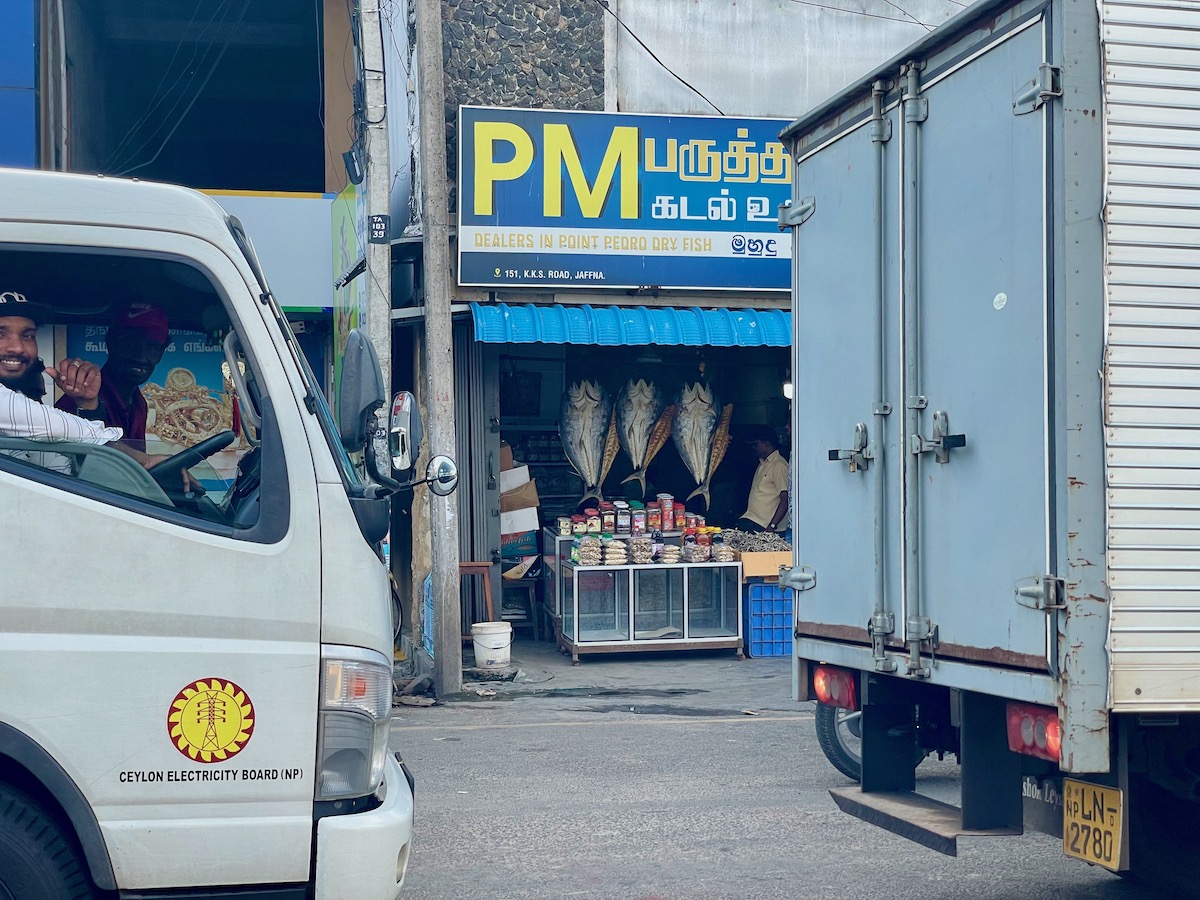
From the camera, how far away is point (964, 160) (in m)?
4.34

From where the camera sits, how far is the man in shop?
1302 centimetres

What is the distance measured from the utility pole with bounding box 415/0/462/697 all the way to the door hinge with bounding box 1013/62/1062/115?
21.7 ft

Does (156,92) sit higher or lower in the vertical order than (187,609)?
higher

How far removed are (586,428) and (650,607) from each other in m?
1.95

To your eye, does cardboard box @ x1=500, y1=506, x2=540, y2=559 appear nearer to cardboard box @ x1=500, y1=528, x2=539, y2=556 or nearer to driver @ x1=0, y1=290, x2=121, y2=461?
cardboard box @ x1=500, y1=528, x2=539, y2=556

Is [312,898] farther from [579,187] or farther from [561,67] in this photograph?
[561,67]

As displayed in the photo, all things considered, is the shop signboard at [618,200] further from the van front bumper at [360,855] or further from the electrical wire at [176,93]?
the van front bumper at [360,855]

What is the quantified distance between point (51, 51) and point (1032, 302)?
39.1ft

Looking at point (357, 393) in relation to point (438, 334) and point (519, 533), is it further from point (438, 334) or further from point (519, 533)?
point (519, 533)

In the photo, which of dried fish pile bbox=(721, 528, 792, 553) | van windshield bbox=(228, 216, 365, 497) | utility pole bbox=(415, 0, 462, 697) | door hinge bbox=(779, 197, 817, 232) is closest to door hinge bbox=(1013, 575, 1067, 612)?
van windshield bbox=(228, 216, 365, 497)

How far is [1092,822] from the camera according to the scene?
3938 millimetres

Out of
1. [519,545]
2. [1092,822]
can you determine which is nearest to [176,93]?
[519,545]

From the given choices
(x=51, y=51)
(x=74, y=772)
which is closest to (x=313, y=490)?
(x=74, y=772)

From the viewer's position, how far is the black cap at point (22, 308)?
11.5ft
